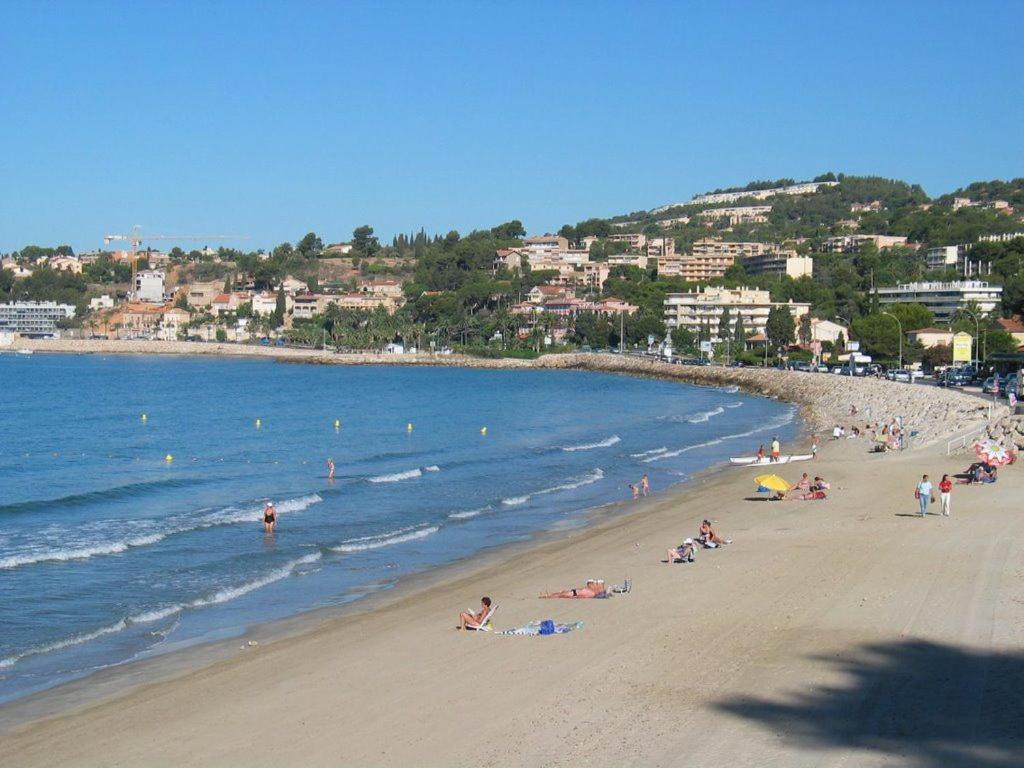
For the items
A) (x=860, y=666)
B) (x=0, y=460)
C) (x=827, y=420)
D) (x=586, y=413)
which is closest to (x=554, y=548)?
(x=860, y=666)

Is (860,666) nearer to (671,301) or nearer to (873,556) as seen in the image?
(873,556)

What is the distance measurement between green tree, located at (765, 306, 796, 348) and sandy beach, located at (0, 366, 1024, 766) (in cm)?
8734

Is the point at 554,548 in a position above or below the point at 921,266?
below

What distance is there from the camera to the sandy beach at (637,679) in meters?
11.1

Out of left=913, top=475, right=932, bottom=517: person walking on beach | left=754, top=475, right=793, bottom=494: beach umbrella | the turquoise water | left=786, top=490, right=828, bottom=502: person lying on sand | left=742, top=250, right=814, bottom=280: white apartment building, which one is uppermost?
left=742, top=250, right=814, bottom=280: white apartment building

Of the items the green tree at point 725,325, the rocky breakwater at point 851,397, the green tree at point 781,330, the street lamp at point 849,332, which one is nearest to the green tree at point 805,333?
the green tree at point 781,330

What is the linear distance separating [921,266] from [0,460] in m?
141

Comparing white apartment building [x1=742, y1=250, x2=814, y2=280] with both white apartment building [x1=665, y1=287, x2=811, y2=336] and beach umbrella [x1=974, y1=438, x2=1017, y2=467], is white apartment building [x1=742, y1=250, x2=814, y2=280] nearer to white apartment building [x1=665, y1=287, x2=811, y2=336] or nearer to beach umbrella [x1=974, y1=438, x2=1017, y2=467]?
white apartment building [x1=665, y1=287, x2=811, y2=336]

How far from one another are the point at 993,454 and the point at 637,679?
65.6ft

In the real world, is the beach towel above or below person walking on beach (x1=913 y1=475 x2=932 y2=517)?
below

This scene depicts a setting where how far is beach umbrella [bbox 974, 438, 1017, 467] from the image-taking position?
2972 centimetres

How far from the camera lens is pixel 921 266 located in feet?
526

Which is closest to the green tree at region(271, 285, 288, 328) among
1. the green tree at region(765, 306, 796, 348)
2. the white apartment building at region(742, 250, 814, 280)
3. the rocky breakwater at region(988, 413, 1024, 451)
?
the white apartment building at region(742, 250, 814, 280)

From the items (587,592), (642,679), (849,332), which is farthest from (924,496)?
(849,332)
